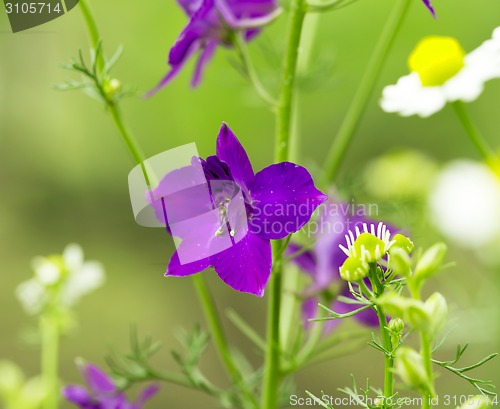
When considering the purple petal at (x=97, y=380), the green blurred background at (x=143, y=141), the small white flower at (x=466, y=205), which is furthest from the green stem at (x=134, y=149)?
the green blurred background at (x=143, y=141)

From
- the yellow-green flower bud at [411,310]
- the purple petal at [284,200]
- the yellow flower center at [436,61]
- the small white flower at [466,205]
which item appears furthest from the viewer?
the small white flower at [466,205]

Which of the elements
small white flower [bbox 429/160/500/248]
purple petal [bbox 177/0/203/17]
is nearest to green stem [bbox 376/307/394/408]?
purple petal [bbox 177/0/203/17]

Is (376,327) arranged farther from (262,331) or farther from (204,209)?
(262,331)

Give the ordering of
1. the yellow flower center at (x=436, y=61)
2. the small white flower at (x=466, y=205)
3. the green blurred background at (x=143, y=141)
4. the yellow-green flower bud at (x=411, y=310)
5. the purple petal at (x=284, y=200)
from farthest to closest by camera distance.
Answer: the green blurred background at (x=143, y=141)
the small white flower at (x=466, y=205)
the yellow flower center at (x=436, y=61)
the purple petal at (x=284, y=200)
the yellow-green flower bud at (x=411, y=310)

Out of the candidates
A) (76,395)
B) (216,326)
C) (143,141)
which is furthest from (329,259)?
(143,141)

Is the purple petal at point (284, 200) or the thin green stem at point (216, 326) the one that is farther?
the thin green stem at point (216, 326)

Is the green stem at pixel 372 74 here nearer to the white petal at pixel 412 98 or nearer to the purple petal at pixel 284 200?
the white petal at pixel 412 98
